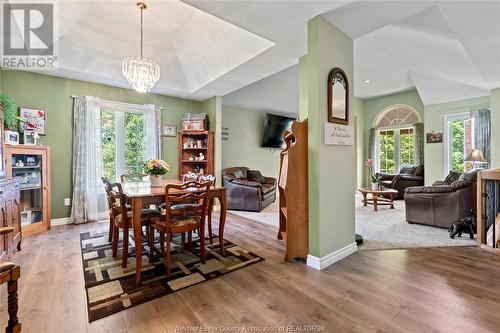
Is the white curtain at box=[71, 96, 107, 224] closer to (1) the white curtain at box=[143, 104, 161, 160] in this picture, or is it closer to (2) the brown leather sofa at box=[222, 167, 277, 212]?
(1) the white curtain at box=[143, 104, 161, 160]

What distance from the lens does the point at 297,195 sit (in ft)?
8.24

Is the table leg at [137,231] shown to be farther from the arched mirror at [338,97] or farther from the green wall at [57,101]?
the green wall at [57,101]

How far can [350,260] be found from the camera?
2.57 metres

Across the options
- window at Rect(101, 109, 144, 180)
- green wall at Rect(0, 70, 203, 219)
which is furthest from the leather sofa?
green wall at Rect(0, 70, 203, 219)

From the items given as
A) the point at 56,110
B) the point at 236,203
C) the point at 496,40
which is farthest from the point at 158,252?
the point at 496,40

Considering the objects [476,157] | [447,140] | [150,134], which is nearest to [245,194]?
[150,134]

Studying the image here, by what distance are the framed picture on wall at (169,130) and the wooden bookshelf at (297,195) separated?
3.41 metres

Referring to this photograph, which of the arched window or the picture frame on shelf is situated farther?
the arched window

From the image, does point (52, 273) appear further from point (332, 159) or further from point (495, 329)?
point (495, 329)

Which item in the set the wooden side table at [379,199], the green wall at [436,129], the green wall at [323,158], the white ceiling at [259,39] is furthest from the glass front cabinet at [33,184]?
the green wall at [436,129]

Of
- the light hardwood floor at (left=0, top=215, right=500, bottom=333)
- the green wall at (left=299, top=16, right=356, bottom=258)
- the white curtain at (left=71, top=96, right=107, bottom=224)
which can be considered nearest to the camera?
the light hardwood floor at (left=0, top=215, right=500, bottom=333)

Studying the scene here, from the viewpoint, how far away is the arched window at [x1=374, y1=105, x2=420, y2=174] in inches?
284

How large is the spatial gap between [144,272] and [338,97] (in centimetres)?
269

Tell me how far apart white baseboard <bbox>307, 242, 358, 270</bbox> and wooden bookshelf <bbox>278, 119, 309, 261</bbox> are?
0.11 meters
